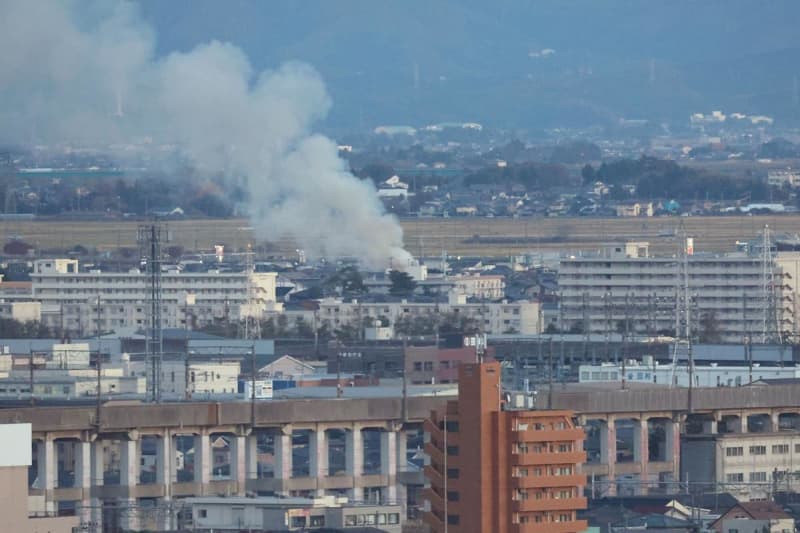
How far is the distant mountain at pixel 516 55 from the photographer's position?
15838 centimetres

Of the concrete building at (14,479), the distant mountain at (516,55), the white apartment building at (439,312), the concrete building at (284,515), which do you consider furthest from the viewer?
the distant mountain at (516,55)

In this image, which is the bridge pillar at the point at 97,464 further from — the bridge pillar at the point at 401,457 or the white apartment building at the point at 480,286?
the white apartment building at the point at 480,286

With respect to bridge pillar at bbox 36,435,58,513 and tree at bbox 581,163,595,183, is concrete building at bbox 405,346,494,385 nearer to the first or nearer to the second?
bridge pillar at bbox 36,435,58,513

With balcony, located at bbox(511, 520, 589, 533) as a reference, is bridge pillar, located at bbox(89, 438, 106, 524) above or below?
below

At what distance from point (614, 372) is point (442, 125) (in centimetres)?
10969

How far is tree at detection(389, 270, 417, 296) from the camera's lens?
61.4 metres

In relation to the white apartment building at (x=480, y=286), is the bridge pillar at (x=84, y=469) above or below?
below

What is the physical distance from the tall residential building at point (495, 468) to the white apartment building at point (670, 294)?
30.8m

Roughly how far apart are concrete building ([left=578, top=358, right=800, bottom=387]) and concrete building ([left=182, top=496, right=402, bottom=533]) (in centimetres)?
1325

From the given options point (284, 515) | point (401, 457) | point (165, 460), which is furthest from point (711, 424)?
point (284, 515)

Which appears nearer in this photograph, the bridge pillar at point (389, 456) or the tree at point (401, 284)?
the bridge pillar at point (389, 456)

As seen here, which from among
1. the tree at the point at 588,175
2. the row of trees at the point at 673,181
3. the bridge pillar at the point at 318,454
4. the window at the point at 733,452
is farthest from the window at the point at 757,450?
the tree at the point at 588,175

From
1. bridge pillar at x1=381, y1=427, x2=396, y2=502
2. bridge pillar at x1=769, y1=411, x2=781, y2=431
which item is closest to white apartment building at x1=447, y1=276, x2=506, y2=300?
bridge pillar at x1=769, y1=411, x2=781, y2=431

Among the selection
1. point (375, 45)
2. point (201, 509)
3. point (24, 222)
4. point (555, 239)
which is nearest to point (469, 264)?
point (555, 239)
